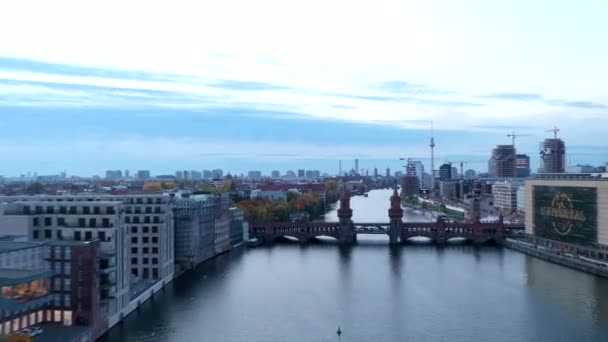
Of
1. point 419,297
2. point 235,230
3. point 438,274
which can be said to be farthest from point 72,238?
point 235,230

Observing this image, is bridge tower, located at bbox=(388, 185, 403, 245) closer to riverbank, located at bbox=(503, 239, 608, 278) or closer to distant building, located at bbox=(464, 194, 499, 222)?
riverbank, located at bbox=(503, 239, 608, 278)

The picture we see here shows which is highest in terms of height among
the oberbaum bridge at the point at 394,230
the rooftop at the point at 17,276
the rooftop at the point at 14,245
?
the rooftop at the point at 14,245

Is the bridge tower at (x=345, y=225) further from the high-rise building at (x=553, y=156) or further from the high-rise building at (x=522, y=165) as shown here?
the high-rise building at (x=522, y=165)

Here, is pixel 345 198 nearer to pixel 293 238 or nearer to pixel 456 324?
pixel 293 238

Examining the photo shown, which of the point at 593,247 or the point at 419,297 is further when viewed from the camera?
the point at 593,247

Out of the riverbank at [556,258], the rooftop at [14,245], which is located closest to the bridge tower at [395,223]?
the riverbank at [556,258]

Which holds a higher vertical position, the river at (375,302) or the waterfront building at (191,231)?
the waterfront building at (191,231)
